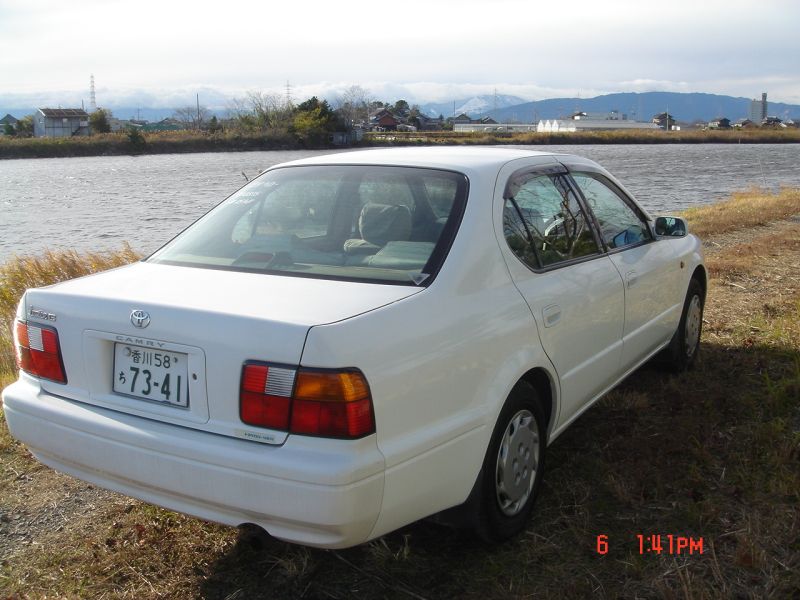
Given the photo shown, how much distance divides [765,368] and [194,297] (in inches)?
158

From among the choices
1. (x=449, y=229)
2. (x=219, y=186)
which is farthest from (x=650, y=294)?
(x=219, y=186)

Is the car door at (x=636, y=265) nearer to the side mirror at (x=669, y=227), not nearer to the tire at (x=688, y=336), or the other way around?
the side mirror at (x=669, y=227)

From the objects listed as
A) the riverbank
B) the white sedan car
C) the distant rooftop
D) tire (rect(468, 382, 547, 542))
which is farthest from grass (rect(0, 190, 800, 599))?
the distant rooftop

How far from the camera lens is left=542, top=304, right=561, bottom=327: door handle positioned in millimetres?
3379

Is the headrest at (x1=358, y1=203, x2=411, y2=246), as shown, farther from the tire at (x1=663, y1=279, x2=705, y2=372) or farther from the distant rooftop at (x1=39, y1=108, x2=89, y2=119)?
the distant rooftop at (x1=39, y1=108, x2=89, y2=119)

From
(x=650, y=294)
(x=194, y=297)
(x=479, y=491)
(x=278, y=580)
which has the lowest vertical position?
(x=278, y=580)

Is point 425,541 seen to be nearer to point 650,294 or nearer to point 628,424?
point 628,424

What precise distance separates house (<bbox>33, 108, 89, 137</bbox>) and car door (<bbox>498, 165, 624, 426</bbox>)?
87.0m

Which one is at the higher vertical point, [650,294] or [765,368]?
[650,294]

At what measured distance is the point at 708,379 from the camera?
520 cm

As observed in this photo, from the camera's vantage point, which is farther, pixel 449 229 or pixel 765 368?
pixel 765 368

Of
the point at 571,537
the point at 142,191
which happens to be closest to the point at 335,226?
the point at 571,537

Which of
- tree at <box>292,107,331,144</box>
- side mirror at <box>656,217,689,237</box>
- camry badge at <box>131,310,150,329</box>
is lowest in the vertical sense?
camry badge at <box>131,310,150,329</box>

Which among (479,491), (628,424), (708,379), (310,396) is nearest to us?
(310,396)
